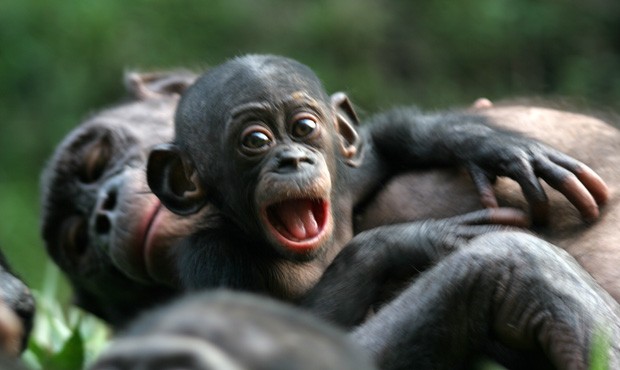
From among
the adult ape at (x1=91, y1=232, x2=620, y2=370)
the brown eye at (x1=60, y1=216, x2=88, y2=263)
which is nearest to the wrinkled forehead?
the adult ape at (x1=91, y1=232, x2=620, y2=370)

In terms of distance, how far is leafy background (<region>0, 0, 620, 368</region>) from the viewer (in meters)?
10.0

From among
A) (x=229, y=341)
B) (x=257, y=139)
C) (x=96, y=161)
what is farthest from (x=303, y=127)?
(x=229, y=341)

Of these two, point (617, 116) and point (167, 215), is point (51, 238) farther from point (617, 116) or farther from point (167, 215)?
point (617, 116)

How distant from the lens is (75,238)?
227 inches

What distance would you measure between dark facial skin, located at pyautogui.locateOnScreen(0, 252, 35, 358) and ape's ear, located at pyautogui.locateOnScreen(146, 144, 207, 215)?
85cm

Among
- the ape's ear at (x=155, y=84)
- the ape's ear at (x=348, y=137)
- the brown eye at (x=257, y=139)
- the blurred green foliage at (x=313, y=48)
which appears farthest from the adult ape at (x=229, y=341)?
the blurred green foliage at (x=313, y=48)

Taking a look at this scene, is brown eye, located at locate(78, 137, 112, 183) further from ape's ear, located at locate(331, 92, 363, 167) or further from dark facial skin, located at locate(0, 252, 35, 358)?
dark facial skin, located at locate(0, 252, 35, 358)

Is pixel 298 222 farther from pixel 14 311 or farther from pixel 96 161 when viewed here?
pixel 96 161

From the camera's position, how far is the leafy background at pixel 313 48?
10.0 m

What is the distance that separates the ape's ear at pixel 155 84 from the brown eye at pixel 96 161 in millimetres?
521

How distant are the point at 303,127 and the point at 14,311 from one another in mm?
1297

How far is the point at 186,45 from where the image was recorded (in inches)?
408

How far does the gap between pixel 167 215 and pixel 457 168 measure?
3.96 feet

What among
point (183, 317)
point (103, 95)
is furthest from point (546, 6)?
point (183, 317)
